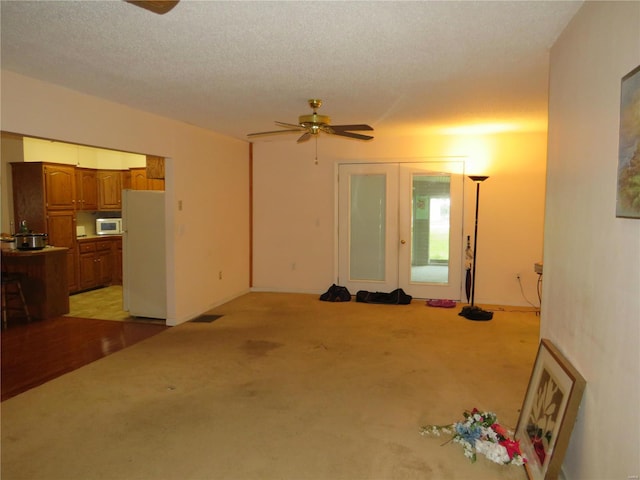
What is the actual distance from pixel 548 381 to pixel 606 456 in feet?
2.28

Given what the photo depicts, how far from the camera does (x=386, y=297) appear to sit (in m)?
6.53

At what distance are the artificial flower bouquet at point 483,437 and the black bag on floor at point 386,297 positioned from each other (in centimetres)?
337

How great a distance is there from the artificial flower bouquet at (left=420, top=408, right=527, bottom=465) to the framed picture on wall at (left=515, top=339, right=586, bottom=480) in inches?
2.9

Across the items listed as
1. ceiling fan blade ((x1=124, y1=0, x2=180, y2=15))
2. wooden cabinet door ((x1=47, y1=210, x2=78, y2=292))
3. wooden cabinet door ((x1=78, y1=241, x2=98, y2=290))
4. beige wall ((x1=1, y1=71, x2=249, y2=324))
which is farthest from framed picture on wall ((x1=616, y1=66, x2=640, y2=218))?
wooden cabinet door ((x1=78, y1=241, x2=98, y2=290))

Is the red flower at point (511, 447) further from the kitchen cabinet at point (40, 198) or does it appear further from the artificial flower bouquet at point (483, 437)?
the kitchen cabinet at point (40, 198)

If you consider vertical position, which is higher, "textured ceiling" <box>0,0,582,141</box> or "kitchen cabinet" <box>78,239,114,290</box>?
"textured ceiling" <box>0,0,582,141</box>

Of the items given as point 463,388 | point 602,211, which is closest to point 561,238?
point 602,211

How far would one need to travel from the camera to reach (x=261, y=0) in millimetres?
2191

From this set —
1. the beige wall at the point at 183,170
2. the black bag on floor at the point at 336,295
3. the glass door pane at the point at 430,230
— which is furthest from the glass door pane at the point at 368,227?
the beige wall at the point at 183,170

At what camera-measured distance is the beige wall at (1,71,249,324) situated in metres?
3.54

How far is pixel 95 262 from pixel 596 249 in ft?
24.5

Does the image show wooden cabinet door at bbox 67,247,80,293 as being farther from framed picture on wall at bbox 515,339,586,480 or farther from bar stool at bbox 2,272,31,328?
framed picture on wall at bbox 515,339,586,480

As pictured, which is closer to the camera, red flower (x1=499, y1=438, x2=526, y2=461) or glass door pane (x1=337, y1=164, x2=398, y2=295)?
red flower (x1=499, y1=438, x2=526, y2=461)

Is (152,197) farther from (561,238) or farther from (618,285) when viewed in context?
(618,285)
